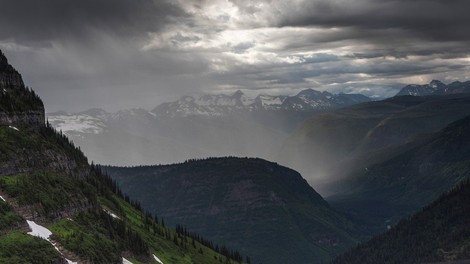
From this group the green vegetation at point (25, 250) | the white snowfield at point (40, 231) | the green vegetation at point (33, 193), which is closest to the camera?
the green vegetation at point (25, 250)

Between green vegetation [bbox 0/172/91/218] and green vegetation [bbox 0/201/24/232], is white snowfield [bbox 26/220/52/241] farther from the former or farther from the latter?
green vegetation [bbox 0/172/91/218]

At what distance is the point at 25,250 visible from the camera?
495 feet

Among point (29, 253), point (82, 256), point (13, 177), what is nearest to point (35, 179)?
point (13, 177)

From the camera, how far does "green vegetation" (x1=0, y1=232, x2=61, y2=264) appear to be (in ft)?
478

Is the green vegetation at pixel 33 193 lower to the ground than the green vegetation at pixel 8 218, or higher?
higher

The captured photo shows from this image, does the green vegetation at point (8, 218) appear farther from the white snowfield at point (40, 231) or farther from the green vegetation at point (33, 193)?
the green vegetation at point (33, 193)

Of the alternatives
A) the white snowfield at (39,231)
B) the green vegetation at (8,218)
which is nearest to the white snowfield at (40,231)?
the white snowfield at (39,231)

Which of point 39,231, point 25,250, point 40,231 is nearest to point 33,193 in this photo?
point 40,231

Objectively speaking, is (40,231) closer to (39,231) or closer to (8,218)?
Answer: (39,231)

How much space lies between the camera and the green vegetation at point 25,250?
146 meters

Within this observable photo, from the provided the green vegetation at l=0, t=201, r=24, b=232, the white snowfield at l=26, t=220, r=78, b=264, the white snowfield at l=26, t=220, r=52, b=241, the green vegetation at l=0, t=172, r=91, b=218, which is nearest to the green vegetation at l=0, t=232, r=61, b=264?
the green vegetation at l=0, t=201, r=24, b=232

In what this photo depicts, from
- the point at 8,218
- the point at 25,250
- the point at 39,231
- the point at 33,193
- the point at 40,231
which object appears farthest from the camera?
the point at 33,193

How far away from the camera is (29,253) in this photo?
150 metres

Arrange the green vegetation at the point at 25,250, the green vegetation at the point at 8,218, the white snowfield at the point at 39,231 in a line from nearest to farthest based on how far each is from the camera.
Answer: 1. the green vegetation at the point at 25,250
2. the green vegetation at the point at 8,218
3. the white snowfield at the point at 39,231
